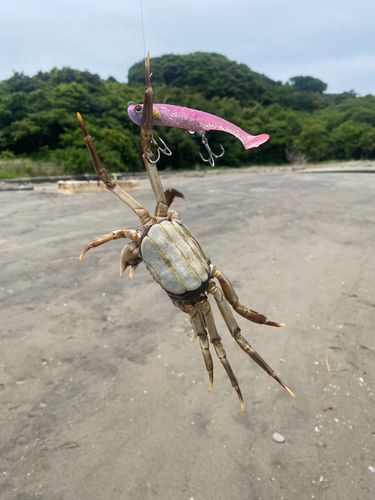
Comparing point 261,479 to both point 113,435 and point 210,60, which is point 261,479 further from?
point 210,60

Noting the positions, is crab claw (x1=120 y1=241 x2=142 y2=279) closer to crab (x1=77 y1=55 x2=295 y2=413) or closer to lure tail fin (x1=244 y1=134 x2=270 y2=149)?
crab (x1=77 y1=55 x2=295 y2=413)

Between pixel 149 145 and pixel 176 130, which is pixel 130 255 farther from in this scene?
pixel 176 130

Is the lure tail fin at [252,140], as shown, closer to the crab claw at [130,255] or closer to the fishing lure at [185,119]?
the fishing lure at [185,119]

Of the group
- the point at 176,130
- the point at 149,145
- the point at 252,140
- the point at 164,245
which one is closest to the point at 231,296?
the point at 164,245

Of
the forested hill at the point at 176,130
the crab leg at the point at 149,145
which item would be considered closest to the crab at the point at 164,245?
the crab leg at the point at 149,145

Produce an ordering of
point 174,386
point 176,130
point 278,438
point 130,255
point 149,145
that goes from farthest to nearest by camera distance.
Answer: point 176,130, point 174,386, point 278,438, point 130,255, point 149,145

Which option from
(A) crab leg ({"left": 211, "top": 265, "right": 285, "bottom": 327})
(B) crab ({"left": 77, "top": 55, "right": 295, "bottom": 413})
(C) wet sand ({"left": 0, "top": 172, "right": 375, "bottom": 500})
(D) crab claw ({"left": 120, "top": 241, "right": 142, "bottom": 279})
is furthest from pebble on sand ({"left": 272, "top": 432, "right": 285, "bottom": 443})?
(D) crab claw ({"left": 120, "top": 241, "right": 142, "bottom": 279})
